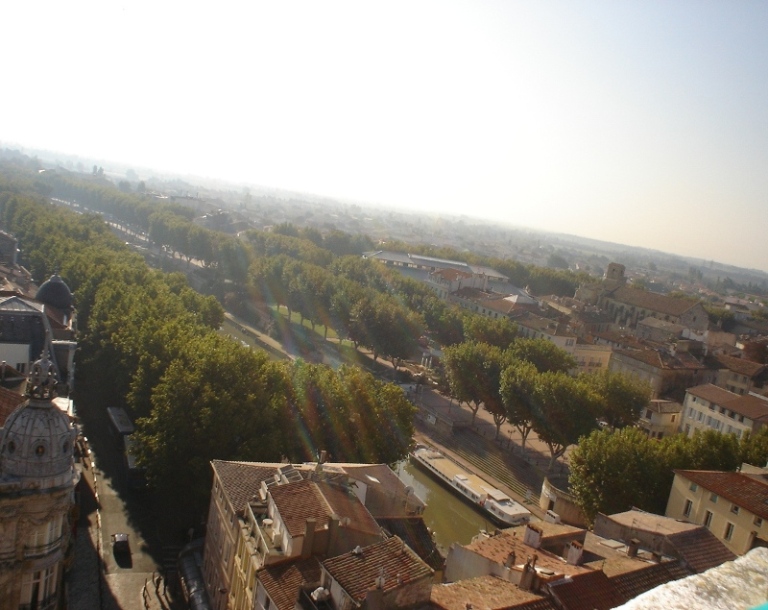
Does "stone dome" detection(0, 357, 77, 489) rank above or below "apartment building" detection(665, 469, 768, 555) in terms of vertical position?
above

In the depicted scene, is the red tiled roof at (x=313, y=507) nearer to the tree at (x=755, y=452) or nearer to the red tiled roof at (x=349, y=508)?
the red tiled roof at (x=349, y=508)

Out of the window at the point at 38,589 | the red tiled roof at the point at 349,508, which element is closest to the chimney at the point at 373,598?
the red tiled roof at the point at 349,508

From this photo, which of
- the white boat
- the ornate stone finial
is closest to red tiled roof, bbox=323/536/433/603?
the ornate stone finial

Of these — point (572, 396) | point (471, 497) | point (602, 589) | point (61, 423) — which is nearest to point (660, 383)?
point (572, 396)

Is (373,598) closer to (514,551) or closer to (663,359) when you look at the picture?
(514,551)

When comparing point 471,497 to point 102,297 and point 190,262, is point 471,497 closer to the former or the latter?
point 102,297

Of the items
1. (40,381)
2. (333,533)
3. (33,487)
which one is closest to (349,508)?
(333,533)

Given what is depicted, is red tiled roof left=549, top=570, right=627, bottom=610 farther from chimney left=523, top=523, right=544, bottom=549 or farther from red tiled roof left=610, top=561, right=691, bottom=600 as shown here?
chimney left=523, top=523, right=544, bottom=549
